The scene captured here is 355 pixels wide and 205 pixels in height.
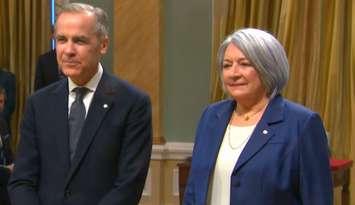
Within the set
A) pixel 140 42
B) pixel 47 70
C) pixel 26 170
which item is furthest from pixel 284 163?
pixel 47 70

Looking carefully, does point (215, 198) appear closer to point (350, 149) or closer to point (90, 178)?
point (90, 178)

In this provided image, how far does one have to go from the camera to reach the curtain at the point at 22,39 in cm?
692

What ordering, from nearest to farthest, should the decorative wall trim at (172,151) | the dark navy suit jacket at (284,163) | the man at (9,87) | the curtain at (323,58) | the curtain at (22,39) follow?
the dark navy suit jacket at (284,163) < the curtain at (323,58) < the decorative wall trim at (172,151) < the man at (9,87) < the curtain at (22,39)

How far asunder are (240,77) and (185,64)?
4.02 meters

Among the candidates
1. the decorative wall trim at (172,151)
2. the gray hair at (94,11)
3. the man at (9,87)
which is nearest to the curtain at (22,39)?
the man at (9,87)

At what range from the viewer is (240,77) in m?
2.54

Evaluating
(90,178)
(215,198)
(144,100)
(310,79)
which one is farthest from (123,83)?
(310,79)

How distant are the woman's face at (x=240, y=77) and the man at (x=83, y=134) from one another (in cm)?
45

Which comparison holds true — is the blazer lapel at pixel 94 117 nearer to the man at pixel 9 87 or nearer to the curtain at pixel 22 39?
the man at pixel 9 87

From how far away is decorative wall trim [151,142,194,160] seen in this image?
6.44m

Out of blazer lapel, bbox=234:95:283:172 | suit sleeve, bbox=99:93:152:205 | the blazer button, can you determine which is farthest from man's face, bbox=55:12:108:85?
blazer lapel, bbox=234:95:283:172

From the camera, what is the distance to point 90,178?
2771 mm

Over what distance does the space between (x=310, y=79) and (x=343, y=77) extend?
0.85 ft

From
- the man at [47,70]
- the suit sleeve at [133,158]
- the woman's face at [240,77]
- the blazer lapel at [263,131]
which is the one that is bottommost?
the man at [47,70]
